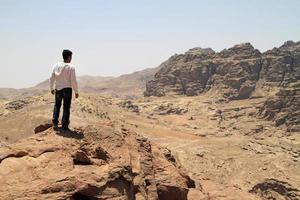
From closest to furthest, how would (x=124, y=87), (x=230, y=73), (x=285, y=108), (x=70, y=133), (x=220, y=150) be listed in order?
(x=70, y=133) < (x=220, y=150) < (x=285, y=108) < (x=230, y=73) < (x=124, y=87)

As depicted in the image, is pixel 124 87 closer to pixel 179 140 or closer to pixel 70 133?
pixel 179 140

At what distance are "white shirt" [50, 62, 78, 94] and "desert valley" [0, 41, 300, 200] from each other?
3.15 ft

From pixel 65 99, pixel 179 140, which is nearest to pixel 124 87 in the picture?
pixel 179 140

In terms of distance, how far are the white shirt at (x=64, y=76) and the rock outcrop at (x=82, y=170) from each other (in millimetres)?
960

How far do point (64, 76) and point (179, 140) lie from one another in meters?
34.3

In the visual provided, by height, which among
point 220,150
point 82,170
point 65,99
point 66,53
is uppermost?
point 66,53

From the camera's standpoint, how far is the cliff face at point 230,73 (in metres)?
85.8

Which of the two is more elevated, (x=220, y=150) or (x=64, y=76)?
(x=64, y=76)

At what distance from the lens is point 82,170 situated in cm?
848

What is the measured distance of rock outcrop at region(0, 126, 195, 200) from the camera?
7.85 m

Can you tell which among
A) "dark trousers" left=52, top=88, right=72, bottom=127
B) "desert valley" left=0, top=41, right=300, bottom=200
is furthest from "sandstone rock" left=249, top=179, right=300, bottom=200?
"dark trousers" left=52, top=88, right=72, bottom=127

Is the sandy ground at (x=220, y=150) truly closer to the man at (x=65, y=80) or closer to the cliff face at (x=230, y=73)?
the man at (x=65, y=80)

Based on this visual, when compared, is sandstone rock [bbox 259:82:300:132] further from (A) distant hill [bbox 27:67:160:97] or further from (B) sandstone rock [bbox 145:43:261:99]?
(A) distant hill [bbox 27:67:160:97]

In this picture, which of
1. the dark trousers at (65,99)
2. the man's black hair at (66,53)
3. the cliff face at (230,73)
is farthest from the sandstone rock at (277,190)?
the cliff face at (230,73)
